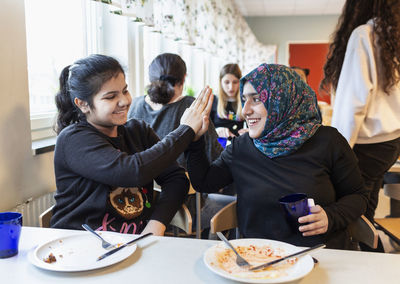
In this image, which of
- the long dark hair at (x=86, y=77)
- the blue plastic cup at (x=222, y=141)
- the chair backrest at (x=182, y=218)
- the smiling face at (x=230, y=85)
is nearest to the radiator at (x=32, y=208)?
the long dark hair at (x=86, y=77)

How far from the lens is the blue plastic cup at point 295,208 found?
97cm

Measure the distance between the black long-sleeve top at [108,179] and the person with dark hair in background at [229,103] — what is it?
217cm

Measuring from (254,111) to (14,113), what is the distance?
95 cm

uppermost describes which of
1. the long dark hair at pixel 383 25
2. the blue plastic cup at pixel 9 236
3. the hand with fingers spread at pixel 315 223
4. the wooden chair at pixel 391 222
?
the long dark hair at pixel 383 25

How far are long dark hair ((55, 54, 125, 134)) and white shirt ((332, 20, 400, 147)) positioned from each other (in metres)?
1.05

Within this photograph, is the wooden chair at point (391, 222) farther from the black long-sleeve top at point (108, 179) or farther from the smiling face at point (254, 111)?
the black long-sleeve top at point (108, 179)

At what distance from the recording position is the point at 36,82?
6.69 feet

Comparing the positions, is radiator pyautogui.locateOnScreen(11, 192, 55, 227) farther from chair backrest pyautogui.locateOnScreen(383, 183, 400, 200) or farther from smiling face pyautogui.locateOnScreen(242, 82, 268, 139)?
chair backrest pyautogui.locateOnScreen(383, 183, 400, 200)

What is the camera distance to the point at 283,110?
1.31m

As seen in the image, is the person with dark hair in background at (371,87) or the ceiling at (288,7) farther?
the ceiling at (288,7)

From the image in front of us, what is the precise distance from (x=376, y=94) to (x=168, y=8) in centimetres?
177

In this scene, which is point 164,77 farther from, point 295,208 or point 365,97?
point 295,208

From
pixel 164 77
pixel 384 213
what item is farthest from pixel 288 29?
pixel 164 77

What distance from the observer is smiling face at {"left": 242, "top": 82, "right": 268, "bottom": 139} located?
4.37 ft
